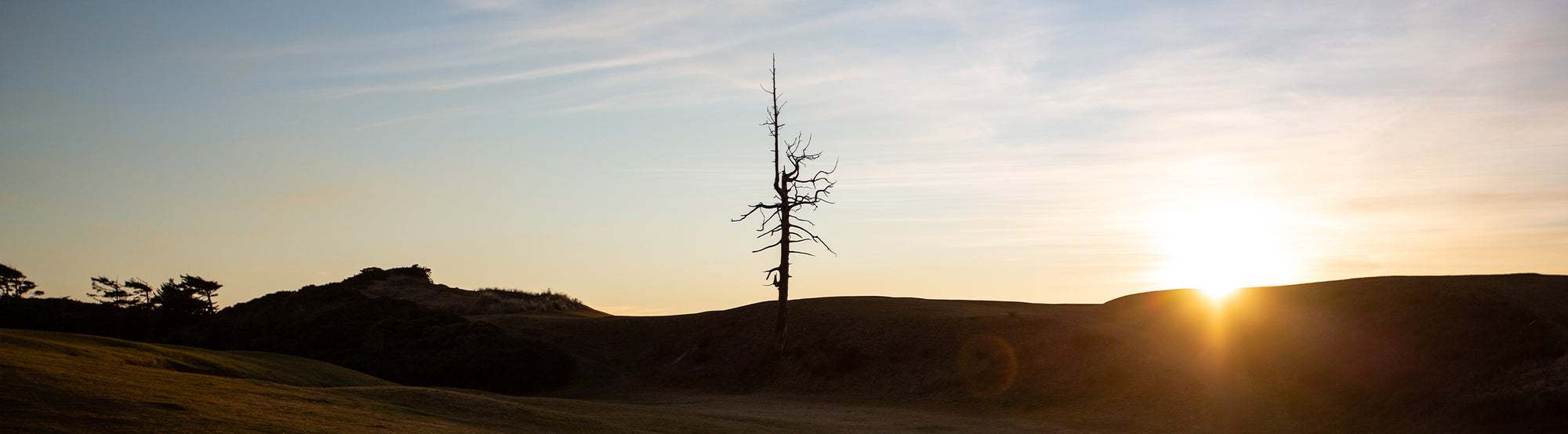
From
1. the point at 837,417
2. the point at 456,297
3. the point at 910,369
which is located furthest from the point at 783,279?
the point at 456,297

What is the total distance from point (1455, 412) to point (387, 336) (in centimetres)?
3389

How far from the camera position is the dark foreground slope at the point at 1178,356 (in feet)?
77.8

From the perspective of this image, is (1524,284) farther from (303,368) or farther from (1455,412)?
(303,368)

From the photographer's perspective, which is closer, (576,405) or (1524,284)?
(576,405)

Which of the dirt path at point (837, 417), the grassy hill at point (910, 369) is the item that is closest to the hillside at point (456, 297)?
the grassy hill at point (910, 369)

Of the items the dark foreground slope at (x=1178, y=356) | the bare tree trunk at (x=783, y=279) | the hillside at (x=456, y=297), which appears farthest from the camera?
the hillside at (x=456, y=297)

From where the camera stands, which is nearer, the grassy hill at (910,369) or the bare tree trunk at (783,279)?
the grassy hill at (910,369)

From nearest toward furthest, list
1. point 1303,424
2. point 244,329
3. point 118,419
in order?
1. point 118,419
2. point 1303,424
3. point 244,329

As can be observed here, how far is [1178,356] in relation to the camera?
2983 centimetres

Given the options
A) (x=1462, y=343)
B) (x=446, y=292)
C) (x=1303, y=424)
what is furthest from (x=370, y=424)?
(x=446, y=292)

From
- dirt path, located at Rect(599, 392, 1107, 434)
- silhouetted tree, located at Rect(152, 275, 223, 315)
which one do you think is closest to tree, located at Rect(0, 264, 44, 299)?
silhouetted tree, located at Rect(152, 275, 223, 315)

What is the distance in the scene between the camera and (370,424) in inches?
558

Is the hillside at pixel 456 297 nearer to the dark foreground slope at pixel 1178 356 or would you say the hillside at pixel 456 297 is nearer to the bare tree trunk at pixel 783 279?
the dark foreground slope at pixel 1178 356

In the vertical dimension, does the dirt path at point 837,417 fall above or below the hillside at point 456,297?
below
